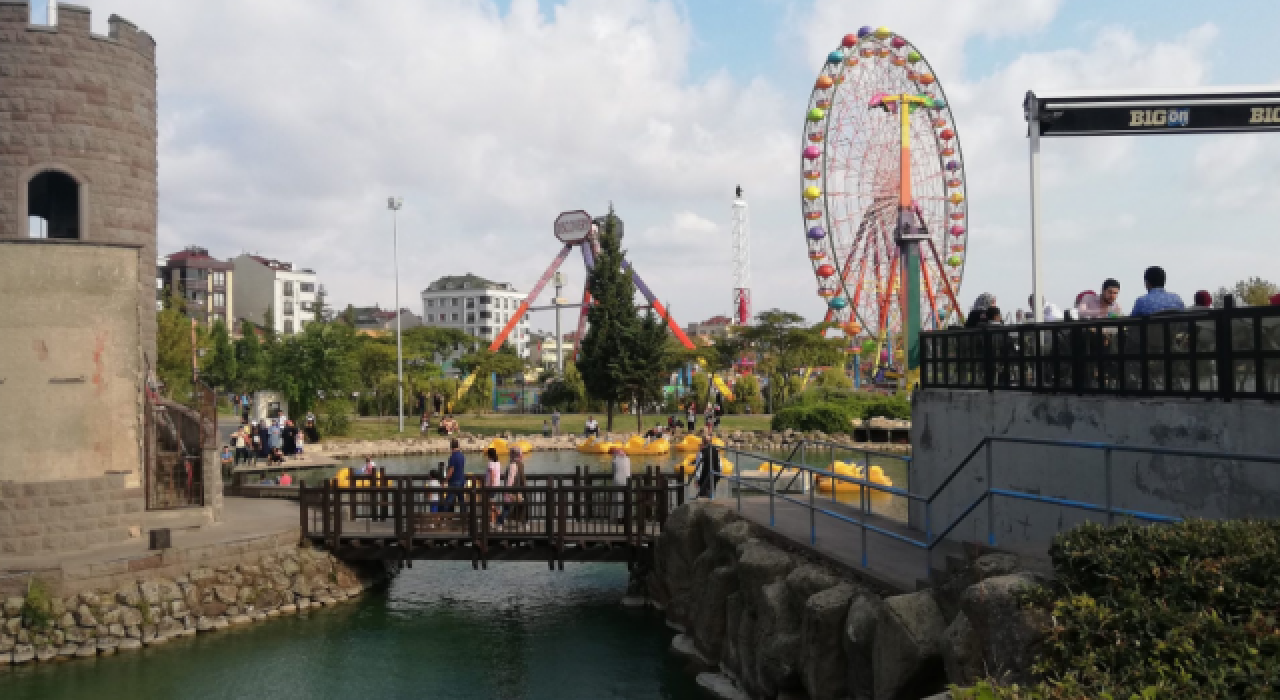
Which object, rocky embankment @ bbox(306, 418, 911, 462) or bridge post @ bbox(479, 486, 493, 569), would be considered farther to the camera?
rocky embankment @ bbox(306, 418, 911, 462)

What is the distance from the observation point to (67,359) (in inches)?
669

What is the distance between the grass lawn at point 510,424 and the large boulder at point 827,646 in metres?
39.5

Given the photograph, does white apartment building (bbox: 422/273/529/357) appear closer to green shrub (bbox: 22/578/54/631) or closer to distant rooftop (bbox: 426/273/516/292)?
distant rooftop (bbox: 426/273/516/292)

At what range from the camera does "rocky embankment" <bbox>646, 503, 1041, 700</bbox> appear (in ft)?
22.3

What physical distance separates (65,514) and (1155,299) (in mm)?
15871

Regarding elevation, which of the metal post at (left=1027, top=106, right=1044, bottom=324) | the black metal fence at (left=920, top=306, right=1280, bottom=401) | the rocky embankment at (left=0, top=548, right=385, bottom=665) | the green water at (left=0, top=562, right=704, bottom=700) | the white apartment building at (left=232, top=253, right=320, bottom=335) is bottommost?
the green water at (left=0, top=562, right=704, bottom=700)

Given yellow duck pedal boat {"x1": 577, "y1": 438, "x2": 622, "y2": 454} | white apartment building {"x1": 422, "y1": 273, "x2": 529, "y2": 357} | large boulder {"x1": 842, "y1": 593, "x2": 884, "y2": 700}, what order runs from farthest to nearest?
white apartment building {"x1": 422, "y1": 273, "x2": 529, "y2": 357}, yellow duck pedal boat {"x1": 577, "y1": 438, "x2": 622, "y2": 454}, large boulder {"x1": 842, "y1": 593, "x2": 884, "y2": 700}

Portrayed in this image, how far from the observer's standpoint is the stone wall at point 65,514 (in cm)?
1608

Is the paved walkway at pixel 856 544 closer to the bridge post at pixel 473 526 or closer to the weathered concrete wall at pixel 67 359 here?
the bridge post at pixel 473 526

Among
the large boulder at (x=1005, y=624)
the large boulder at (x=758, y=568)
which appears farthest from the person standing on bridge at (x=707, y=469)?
the large boulder at (x=1005, y=624)

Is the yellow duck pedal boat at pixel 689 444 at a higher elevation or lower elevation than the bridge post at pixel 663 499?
lower

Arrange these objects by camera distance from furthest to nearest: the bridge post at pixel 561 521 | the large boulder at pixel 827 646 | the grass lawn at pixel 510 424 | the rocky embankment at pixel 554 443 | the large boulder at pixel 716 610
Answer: the grass lawn at pixel 510 424 → the rocky embankment at pixel 554 443 → the bridge post at pixel 561 521 → the large boulder at pixel 716 610 → the large boulder at pixel 827 646

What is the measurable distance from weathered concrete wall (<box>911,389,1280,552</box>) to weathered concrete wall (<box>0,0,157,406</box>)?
44.6ft

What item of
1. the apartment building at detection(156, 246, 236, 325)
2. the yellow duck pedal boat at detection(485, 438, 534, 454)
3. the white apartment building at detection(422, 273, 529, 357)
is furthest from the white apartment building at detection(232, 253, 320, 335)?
the yellow duck pedal boat at detection(485, 438, 534, 454)
